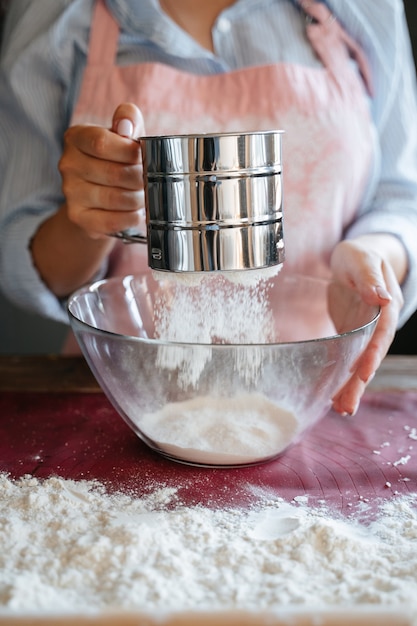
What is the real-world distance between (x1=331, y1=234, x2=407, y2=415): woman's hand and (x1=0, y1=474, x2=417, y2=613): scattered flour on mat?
11 centimetres

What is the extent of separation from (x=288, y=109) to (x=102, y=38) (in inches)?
9.9

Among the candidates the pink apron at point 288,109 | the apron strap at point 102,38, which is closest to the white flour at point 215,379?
the pink apron at point 288,109

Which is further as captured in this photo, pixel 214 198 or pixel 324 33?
pixel 324 33

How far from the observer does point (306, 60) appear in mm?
962

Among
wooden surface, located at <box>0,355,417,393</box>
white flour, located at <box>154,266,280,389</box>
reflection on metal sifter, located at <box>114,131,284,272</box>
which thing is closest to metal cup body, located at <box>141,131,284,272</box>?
reflection on metal sifter, located at <box>114,131,284,272</box>

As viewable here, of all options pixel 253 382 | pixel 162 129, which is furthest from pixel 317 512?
pixel 162 129

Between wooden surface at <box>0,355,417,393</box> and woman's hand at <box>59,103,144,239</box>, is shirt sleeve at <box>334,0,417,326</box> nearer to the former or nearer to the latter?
wooden surface at <box>0,355,417,393</box>

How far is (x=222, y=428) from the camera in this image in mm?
627

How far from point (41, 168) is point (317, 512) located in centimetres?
60

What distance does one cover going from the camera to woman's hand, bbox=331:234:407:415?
0.66 metres

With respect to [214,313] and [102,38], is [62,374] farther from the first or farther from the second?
[102,38]

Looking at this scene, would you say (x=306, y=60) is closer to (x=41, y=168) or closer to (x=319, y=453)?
(x=41, y=168)

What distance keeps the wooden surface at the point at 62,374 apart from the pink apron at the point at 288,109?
164 millimetres

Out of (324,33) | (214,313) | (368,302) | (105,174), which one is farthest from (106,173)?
(324,33)
